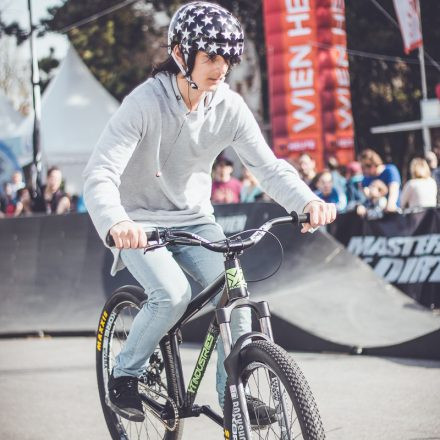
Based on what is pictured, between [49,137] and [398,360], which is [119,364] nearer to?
[398,360]

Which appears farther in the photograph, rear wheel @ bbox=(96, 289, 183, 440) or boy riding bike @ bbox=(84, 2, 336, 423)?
rear wheel @ bbox=(96, 289, 183, 440)

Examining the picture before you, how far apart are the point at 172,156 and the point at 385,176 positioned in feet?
22.6

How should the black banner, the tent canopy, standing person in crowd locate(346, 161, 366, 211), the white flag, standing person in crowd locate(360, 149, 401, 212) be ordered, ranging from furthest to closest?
the tent canopy → the white flag → standing person in crowd locate(346, 161, 366, 211) → standing person in crowd locate(360, 149, 401, 212) → the black banner

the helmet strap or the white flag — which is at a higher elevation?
the white flag

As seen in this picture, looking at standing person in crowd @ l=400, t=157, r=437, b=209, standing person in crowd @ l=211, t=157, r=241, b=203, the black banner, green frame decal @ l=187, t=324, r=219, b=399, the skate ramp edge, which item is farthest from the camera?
standing person in crowd @ l=211, t=157, r=241, b=203

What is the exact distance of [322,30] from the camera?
58.0 ft

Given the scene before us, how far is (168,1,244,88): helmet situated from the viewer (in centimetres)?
357

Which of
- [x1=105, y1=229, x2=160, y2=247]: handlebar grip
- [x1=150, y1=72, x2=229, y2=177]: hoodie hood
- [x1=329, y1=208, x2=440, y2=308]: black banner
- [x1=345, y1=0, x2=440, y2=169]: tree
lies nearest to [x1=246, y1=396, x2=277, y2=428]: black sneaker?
[x1=105, y1=229, x2=160, y2=247]: handlebar grip

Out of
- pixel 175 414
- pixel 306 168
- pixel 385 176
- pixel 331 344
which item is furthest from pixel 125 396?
pixel 306 168

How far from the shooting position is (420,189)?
33.4 feet

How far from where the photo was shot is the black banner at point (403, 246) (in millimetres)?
8914

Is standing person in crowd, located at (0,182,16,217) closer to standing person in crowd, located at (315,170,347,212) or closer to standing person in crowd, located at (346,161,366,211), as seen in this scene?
standing person in crowd, located at (346,161,366,211)

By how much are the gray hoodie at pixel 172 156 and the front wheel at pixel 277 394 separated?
2.71 feet

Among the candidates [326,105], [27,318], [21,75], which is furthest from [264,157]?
[21,75]
